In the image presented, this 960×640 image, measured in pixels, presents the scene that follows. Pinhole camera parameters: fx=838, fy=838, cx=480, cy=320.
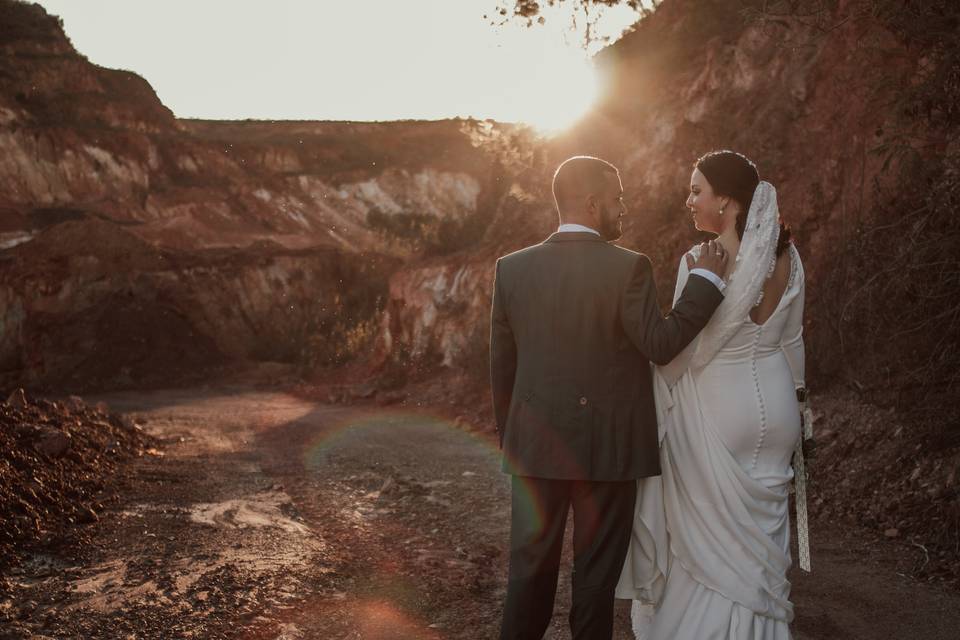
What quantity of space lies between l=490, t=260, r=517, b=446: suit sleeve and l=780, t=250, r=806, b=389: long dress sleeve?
107cm

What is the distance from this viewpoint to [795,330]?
335 cm

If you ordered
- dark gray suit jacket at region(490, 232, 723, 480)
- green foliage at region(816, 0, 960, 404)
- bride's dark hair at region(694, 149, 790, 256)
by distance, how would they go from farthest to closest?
green foliage at region(816, 0, 960, 404), bride's dark hair at region(694, 149, 790, 256), dark gray suit jacket at region(490, 232, 723, 480)

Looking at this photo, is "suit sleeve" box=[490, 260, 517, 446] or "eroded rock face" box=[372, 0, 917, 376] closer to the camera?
"suit sleeve" box=[490, 260, 517, 446]


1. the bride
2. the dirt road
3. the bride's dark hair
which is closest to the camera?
the bride

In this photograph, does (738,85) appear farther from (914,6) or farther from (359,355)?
(359,355)

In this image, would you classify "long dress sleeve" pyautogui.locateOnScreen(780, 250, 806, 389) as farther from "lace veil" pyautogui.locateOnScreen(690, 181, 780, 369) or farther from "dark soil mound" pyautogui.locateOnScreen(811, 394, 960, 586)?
"dark soil mound" pyautogui.locateOnScreen(811, 394, 960, 586)

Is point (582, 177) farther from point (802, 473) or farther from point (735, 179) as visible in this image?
point (802, 473)

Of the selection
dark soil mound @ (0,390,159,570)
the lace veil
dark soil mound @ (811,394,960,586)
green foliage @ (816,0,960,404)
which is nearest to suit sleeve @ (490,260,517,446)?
the lace veil

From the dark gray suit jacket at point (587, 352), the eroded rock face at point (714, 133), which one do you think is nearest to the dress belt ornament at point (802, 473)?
the dark gray suit jacket at point (587, 352)

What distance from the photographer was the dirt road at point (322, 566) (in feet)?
15.3

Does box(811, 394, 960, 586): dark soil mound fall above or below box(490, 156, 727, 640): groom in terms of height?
below

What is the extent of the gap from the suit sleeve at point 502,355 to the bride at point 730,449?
0.58 meters

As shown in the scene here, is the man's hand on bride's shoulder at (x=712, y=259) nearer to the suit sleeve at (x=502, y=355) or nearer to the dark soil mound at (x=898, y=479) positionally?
the suit sleeve at (x=502, y=355)

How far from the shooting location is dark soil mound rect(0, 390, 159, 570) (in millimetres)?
6195
